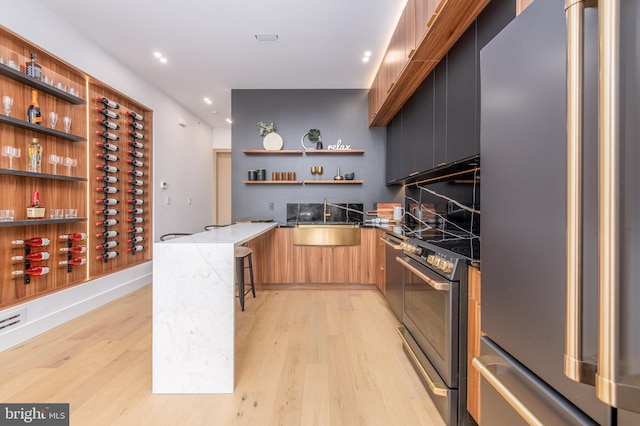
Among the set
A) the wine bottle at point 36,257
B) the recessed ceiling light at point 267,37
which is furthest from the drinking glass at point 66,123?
the recessed ceiling light at point 267,37

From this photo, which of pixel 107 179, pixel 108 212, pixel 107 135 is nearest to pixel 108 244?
pixel 108 212

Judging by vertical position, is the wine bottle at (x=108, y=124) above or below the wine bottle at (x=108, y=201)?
above

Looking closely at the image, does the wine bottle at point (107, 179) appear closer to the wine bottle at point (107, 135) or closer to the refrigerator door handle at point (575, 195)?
the wine bottle at point (107, 135)

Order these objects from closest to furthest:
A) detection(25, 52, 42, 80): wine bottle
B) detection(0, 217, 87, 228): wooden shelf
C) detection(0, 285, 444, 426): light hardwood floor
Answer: detection(0, 285, 444, 426): light hardwood floor < detection(0, 217, 87, 228): wooden shelf < detection(25, 52, 42, 80): wine bottle

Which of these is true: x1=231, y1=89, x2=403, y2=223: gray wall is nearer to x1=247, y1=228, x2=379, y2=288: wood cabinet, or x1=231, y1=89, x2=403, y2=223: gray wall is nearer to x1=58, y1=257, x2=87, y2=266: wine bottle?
x1=247, y1=228, x2=379, y2=288: wood cabinet

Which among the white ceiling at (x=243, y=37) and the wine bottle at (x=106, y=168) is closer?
the white ceiling at (x=243, y=37)

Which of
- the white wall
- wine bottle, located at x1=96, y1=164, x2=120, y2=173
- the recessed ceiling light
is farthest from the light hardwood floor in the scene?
the recessed ceiling light

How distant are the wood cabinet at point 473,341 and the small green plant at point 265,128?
11.3 feet

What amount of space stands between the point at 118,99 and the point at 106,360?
10.1 ft

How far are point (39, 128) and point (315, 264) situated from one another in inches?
115

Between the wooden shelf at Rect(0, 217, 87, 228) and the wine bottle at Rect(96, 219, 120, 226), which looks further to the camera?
the wine bottle at Rect(96, 219, 120, 226)

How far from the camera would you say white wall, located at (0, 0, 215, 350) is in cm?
238

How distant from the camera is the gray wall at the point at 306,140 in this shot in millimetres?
4117

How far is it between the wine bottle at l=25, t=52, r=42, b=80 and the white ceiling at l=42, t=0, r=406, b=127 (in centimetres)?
57
